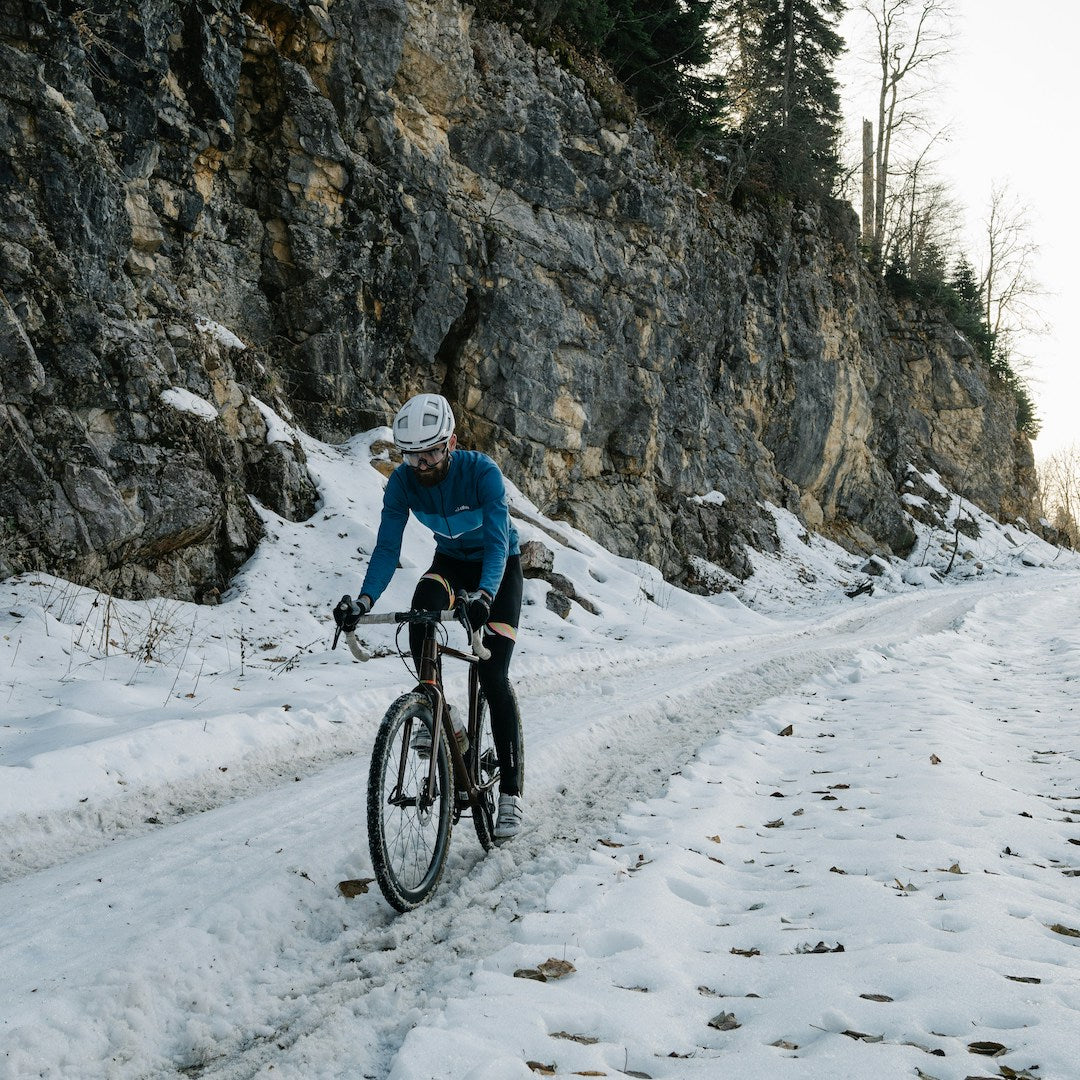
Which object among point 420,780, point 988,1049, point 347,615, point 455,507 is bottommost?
point 988,1049

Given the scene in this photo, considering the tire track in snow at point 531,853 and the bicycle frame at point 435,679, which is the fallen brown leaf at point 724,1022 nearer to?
the tire track in snow at point 531,853

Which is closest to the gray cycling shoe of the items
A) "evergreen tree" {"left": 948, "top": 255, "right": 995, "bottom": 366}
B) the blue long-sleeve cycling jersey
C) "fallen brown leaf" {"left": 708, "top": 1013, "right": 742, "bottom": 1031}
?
the blue long-sleeve cycling jersey

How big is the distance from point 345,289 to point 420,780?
14.4 metres

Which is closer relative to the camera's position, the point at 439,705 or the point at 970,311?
the point at 439,705

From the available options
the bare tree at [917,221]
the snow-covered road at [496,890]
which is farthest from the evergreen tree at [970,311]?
the snow-covered road at [496,890]

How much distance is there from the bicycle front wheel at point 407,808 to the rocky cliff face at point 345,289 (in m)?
7.13

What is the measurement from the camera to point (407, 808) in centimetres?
380

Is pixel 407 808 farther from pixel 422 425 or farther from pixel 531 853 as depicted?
pixel 422 425

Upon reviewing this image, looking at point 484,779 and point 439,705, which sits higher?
point 439,705

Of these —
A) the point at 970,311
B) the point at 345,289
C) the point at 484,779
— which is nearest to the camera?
the point at 484,779

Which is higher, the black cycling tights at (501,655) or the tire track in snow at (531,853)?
the black cycling tights at (501,655)

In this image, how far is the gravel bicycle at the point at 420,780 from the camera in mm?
3551

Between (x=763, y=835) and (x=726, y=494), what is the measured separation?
880 inches

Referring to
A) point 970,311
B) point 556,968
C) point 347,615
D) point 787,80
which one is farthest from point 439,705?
point 970,311
